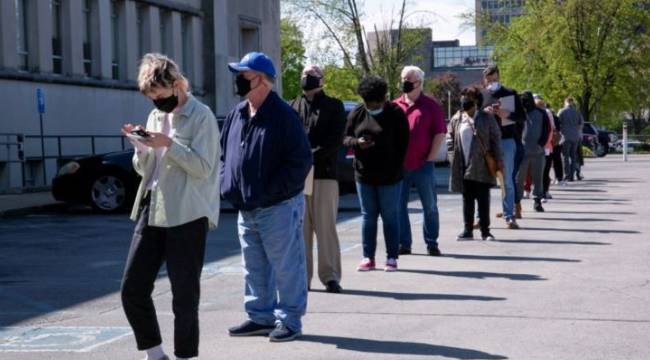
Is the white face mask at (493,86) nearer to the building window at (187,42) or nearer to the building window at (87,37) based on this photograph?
the building window at (87,37)

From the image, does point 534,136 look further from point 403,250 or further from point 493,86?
point 403,250

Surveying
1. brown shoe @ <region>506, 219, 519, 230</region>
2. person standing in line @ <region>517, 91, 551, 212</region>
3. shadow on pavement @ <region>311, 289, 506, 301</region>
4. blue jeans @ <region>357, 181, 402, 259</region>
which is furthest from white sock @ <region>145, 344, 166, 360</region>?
person standing in line @ <region>517, 91, 551, 212</region>

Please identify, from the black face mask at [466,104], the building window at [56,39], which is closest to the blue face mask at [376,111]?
the black face mask at [466,104]

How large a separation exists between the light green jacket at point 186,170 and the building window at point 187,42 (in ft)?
118

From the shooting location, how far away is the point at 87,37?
113 ft

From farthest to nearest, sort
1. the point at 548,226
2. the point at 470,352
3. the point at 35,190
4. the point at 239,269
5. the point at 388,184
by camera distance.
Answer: the point at 35,190 < the point at 548,226 < the point at 239,269 < the point at 388,184 < the point at 470,352

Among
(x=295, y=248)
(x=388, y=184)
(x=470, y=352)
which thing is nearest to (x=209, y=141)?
(x=295, y=248)

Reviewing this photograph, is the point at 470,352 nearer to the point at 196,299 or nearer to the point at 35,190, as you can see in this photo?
the point at 196,299

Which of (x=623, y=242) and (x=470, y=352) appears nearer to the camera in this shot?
(x=470, y=352)

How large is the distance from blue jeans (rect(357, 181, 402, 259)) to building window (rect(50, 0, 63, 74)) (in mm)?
22551

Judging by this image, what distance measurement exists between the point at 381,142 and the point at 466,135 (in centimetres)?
360

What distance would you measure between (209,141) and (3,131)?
2295cm

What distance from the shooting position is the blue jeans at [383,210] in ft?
35.8

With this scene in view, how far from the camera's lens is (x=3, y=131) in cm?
2841
